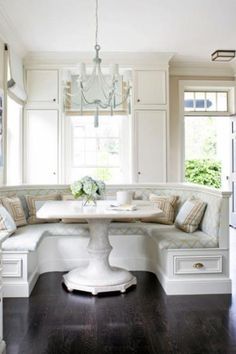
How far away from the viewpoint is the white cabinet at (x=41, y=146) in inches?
221

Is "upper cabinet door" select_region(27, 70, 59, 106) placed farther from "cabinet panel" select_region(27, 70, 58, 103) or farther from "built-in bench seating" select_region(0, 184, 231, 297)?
"built-in bench seating" select_region(0, 184, 231, 297)

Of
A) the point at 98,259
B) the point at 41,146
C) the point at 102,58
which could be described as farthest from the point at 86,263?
the point at 102,58

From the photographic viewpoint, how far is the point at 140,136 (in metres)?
5.73

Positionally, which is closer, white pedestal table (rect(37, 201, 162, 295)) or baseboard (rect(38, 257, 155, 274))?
white pedestal table (rect(37, 201, 162, 295))

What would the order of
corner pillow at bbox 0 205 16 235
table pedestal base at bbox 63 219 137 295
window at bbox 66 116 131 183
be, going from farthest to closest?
1. window at bbox 66 116 131 183
2. corner pillow at bbox 0 205 16 235
3. table pedestal base at bbox 63 219 137 295

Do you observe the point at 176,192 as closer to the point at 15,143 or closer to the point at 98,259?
the point at 98,259

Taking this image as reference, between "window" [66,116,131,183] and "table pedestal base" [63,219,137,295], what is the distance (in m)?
2.56

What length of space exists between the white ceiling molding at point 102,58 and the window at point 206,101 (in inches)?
41.6

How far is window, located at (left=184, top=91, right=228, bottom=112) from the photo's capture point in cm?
650

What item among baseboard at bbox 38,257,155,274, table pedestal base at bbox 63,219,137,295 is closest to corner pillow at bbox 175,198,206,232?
baseboard at bbox 38,257,155,274

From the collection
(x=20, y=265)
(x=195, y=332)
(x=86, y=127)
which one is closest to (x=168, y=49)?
(x=86, y=127)

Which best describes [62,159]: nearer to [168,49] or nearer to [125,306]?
[168,49]

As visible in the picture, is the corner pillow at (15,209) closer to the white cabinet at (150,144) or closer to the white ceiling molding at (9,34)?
the white ceiling molding at (9,34)

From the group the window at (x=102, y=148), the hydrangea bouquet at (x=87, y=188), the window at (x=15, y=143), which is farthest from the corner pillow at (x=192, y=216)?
the window at (x=15, y=143)
